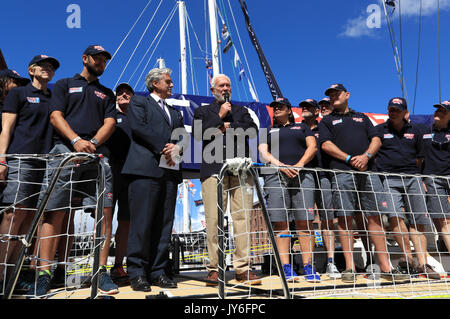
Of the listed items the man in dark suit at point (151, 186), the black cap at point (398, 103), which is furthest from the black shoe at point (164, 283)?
the black cap at point (398, 103)

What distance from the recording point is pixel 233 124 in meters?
3.10

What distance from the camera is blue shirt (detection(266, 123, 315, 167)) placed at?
3520 millimetres

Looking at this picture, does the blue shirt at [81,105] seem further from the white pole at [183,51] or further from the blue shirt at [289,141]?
the white pole at [183,51]

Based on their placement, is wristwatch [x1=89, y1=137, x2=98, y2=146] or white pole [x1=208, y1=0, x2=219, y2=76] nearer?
wristwatch [x1=89, y1=137, x2=98, y2=146]

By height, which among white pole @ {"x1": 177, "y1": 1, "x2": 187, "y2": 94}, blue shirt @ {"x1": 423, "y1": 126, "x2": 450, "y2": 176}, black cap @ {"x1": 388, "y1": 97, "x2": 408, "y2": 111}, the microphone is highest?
white pole @ {"x1": 177, "y1": 1, "x2": 187, "y2": 94}

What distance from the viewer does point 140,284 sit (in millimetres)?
2441

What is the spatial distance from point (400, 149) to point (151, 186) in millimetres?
2788

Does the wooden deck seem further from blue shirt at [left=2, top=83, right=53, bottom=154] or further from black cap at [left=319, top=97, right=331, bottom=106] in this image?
black cap at [left=319, top=97, right=331, bottom=106]

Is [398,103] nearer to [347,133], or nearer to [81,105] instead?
[347,133]

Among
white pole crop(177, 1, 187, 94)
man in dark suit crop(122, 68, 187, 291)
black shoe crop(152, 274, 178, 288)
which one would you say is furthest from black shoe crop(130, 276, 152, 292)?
white pole crop(177, 1, 187, 94)

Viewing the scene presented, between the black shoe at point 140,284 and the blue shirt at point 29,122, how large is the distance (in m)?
1.27

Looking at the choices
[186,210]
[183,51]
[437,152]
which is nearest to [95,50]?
[437,152]

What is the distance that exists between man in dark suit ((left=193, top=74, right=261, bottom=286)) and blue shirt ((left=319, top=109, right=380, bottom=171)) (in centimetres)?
97

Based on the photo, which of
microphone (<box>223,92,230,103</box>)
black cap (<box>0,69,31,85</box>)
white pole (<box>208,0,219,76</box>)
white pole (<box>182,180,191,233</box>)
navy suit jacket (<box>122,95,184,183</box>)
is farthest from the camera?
white pole (<box>182,180,191,233</box>)
